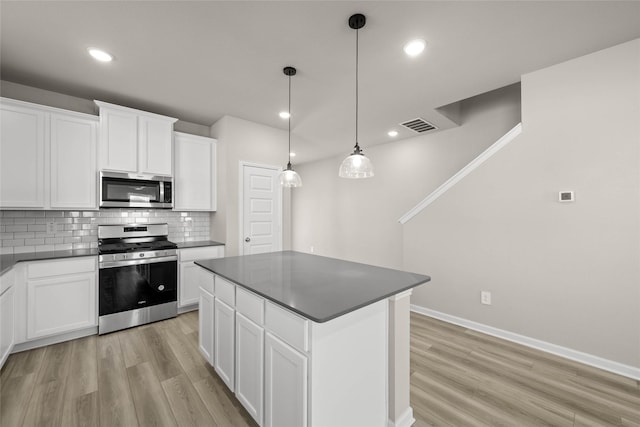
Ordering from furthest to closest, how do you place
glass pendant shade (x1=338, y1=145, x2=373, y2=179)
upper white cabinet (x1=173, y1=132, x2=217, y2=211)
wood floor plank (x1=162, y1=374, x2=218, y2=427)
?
1. upper white cabinet (x1=173, y1=132, x2=217, y2=211)
2. glass pendant shade (x1=338, y1=145, x2=373, y2=179)
3. wood floor plank (x1=162, y1=374, x2=218, y2=427)

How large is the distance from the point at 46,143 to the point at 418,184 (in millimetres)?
4947

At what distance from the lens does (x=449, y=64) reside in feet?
8.05

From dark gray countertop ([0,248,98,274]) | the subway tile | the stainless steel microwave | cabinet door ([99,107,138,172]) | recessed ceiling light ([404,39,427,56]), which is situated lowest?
dark gray countertop ([0,248,98,274])

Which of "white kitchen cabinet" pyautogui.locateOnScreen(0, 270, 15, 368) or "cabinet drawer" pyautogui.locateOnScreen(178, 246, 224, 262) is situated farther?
"cabinet drawer" pyautogui.locateOnScreen(178, 246, 224, 262)

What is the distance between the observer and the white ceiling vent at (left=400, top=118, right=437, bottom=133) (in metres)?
3.89

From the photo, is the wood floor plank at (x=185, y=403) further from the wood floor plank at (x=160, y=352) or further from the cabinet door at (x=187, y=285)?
the cabinet door at (x=187, y=285)

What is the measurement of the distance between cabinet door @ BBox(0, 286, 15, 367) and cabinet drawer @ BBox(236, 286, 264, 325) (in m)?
2.05

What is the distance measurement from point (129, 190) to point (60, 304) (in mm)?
1357

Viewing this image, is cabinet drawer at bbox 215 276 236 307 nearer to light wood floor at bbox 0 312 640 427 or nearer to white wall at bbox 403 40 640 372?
light wood floor at bbox 0 312 640 427

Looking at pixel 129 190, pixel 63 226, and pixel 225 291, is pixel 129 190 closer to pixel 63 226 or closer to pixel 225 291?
pixel 63 226

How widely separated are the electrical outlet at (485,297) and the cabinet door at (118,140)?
435 centimetres

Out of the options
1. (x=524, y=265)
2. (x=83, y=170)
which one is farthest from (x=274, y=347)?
(x=83, y=170)

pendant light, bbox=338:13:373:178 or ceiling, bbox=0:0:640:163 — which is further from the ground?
ceiling, bbox=0:0:640:163

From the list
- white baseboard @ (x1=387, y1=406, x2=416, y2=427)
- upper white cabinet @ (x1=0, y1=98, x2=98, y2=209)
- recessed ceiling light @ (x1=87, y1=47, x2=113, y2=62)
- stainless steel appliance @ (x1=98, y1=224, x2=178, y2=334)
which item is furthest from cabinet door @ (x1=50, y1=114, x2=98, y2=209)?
white baseboard @ (x1=387, y1=406, x2=416, y2=427)
